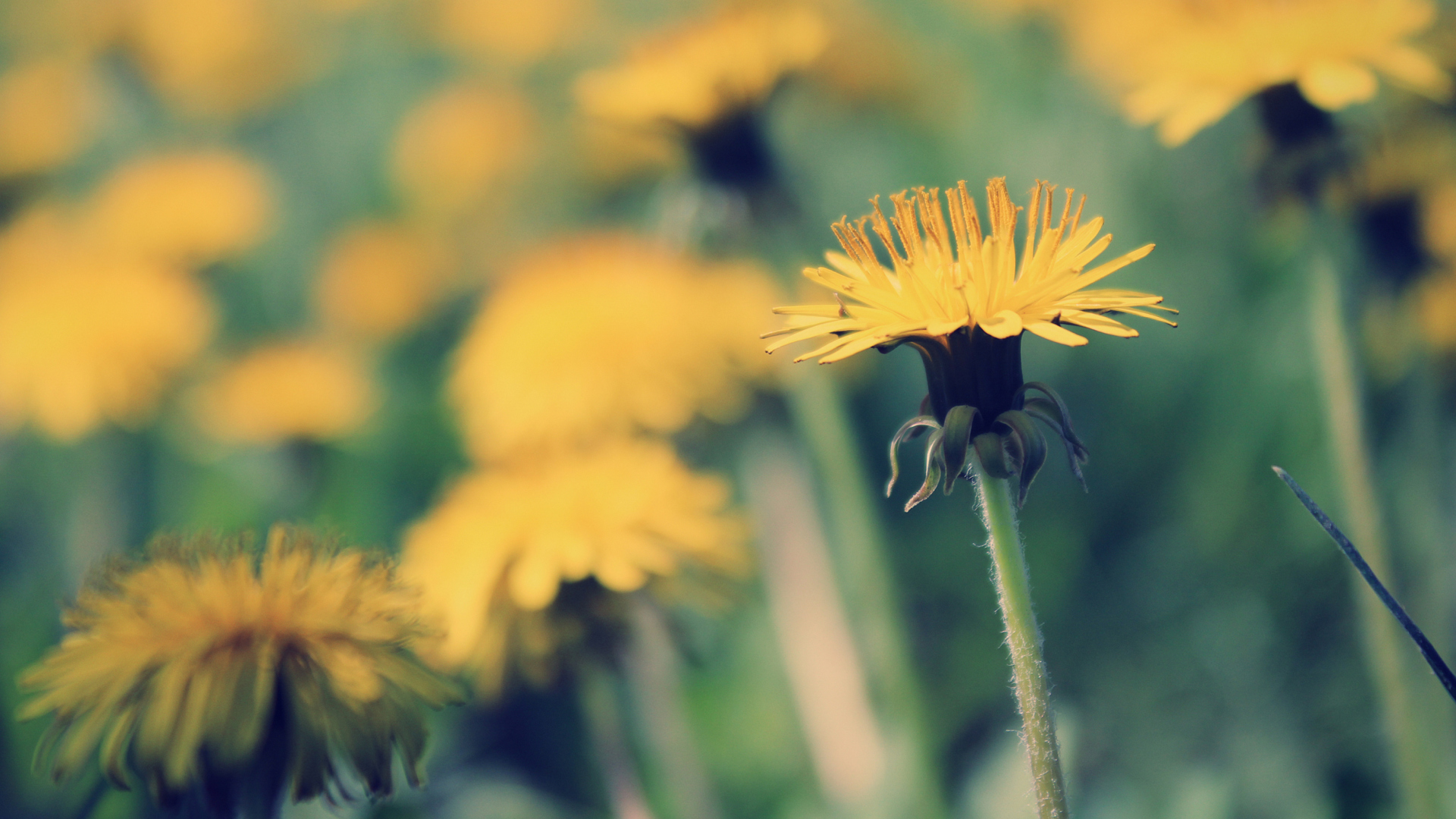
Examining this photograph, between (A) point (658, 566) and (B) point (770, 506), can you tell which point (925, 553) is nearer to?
(B) point (770, 506)

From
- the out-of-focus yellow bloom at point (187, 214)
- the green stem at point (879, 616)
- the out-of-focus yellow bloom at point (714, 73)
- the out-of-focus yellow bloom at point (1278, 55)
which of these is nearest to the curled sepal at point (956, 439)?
the out-of-focus yellow bloom at point (1278, 55)

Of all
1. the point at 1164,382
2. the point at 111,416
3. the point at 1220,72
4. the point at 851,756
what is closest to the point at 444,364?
the point at 111,416

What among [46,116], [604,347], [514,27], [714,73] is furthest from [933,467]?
[46,116]

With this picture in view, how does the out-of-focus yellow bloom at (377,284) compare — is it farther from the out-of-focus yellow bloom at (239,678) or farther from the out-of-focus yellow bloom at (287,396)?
the out-of-focus yellow bloom at (239,678)

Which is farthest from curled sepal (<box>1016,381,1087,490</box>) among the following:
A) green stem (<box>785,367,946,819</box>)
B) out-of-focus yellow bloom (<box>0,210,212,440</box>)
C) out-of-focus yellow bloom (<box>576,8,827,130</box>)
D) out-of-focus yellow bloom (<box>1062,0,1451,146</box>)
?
out-of-focus yellow bloom (<box>0,210,212,440</box>)

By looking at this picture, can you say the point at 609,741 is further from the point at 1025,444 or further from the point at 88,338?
the point at 88,338
